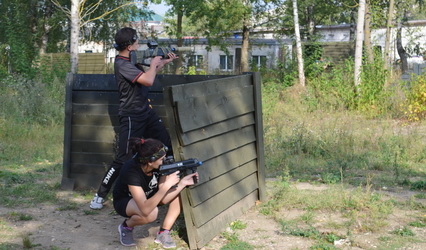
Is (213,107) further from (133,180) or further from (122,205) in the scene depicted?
(122,205)

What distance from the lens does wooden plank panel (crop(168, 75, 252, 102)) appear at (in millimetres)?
4859

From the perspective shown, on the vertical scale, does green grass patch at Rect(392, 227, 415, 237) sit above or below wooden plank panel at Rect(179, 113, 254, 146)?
below

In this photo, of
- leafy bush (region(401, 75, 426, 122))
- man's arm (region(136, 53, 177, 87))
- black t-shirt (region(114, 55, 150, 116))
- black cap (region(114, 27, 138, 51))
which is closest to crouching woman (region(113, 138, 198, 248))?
man's arm (region(136, 53, 177, 87))

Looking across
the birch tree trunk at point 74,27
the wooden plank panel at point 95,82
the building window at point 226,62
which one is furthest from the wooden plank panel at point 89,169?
the building window at point 226,62

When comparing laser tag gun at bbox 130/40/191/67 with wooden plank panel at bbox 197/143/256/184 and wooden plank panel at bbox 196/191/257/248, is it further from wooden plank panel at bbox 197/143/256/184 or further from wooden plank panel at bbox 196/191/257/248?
wooden plank panel at bbox 196/191/257/248

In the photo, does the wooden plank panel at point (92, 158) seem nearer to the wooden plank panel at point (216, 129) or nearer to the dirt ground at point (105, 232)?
the dirt ground at point (105, 232)

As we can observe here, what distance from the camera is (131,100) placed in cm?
604

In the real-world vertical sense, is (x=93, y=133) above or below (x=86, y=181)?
above

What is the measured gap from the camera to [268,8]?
30188mm

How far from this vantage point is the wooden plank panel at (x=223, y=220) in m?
5.09

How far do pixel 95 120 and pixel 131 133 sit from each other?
1.11 metres

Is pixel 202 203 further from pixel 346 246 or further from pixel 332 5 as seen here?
pixel 332 5

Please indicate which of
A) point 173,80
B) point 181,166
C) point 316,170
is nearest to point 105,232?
point 181,166

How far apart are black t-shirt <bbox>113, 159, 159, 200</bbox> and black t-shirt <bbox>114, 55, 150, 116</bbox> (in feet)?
3.70
